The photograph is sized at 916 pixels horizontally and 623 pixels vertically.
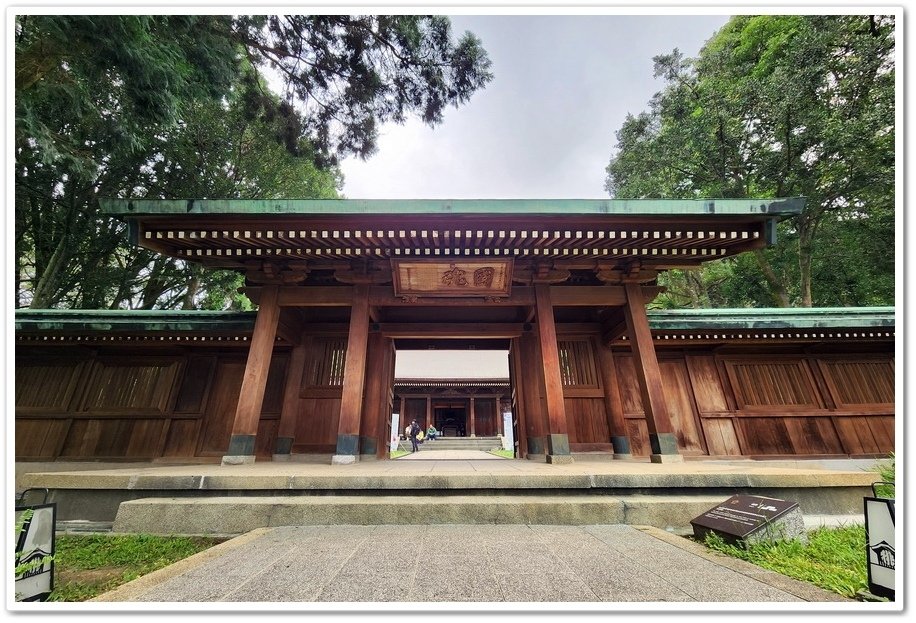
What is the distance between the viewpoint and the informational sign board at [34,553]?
2.27m

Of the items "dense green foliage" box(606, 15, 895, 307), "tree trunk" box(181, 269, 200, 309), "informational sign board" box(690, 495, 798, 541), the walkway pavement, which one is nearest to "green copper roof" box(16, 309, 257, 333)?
the walkway pavement

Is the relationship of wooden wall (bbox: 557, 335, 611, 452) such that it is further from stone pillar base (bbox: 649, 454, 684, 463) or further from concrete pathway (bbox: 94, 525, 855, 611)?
concrete pathway (bbox: 94, 525, 855, 611)

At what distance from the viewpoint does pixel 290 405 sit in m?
7.63

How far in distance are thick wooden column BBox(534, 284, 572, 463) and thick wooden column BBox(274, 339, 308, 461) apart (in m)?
5.07

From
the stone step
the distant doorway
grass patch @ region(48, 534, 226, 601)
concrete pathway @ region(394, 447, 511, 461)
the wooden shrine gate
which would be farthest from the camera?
the distant doorway

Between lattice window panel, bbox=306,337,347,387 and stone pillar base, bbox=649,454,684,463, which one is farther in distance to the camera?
lattice window panel, bbox=306,337,347,387

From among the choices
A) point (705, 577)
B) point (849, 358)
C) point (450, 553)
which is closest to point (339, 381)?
point (450, 553)

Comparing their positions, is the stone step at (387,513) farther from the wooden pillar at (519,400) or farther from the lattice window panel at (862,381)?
the lattice window panel at (862,381)

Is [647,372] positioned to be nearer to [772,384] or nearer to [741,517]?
[741,517]

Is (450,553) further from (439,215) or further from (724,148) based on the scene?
(724,148)

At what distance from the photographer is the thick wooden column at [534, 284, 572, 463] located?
239 inches

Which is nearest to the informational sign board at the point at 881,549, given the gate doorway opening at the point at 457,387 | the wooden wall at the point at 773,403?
the wooden wall at the point at 773,403

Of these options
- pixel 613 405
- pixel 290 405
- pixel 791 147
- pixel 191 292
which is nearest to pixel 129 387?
pixel 290 405

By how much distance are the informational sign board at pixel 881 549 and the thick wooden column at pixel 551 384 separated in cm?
391
